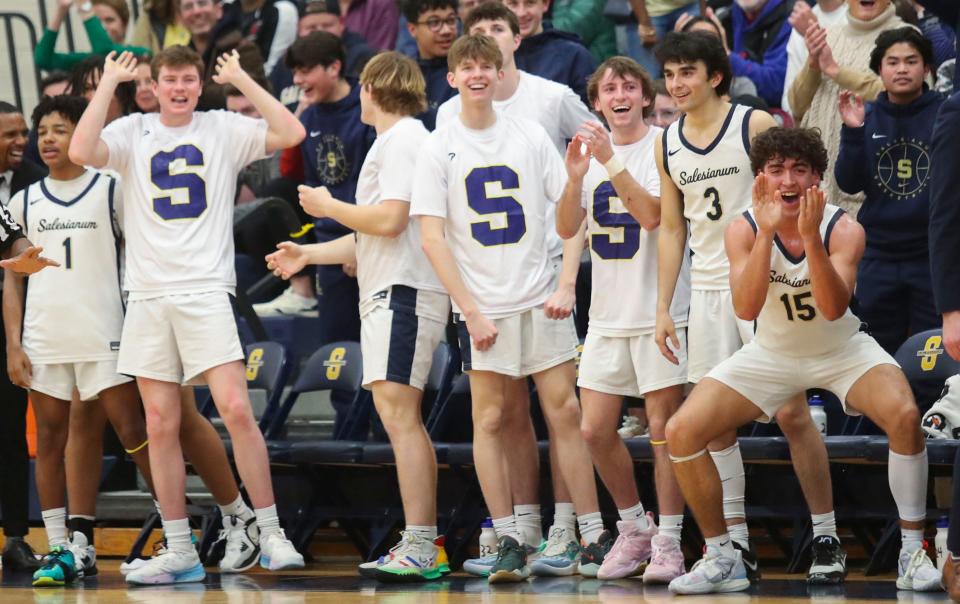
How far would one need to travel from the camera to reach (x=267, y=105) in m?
7.14

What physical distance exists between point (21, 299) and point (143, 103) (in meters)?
2.12

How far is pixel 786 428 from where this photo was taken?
601 cm

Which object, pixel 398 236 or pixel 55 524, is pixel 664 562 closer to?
pixel 398 236

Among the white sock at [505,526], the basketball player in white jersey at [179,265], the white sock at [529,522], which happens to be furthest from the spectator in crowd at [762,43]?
the white sock at [505,526]

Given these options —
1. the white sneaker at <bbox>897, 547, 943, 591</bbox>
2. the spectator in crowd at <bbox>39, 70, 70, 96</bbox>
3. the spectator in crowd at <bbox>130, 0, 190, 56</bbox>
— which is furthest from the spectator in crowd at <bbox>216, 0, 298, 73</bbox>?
the white sneaker at <bbox>897, 547, 943, 591</bbox>

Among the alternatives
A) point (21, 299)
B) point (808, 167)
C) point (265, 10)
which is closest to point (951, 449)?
point (808, 167)

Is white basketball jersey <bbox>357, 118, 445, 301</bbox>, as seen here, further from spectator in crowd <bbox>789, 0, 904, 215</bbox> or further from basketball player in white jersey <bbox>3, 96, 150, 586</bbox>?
spectator in crowd <bbox>789, 0, 904, 215</bbox>

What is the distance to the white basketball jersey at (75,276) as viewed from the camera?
7258 millimetres

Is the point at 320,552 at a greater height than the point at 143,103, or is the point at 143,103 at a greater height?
the point at 143,103

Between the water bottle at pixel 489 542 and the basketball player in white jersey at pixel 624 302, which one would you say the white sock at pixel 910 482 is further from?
the water bottle at pixel 489 542

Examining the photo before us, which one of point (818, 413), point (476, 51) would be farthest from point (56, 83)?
point (818, 413)

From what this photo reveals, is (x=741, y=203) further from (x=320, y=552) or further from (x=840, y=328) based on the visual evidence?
(x=320, y=552)

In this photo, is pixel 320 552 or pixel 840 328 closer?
pixel 840 328

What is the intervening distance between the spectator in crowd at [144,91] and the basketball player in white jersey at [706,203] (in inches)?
147
